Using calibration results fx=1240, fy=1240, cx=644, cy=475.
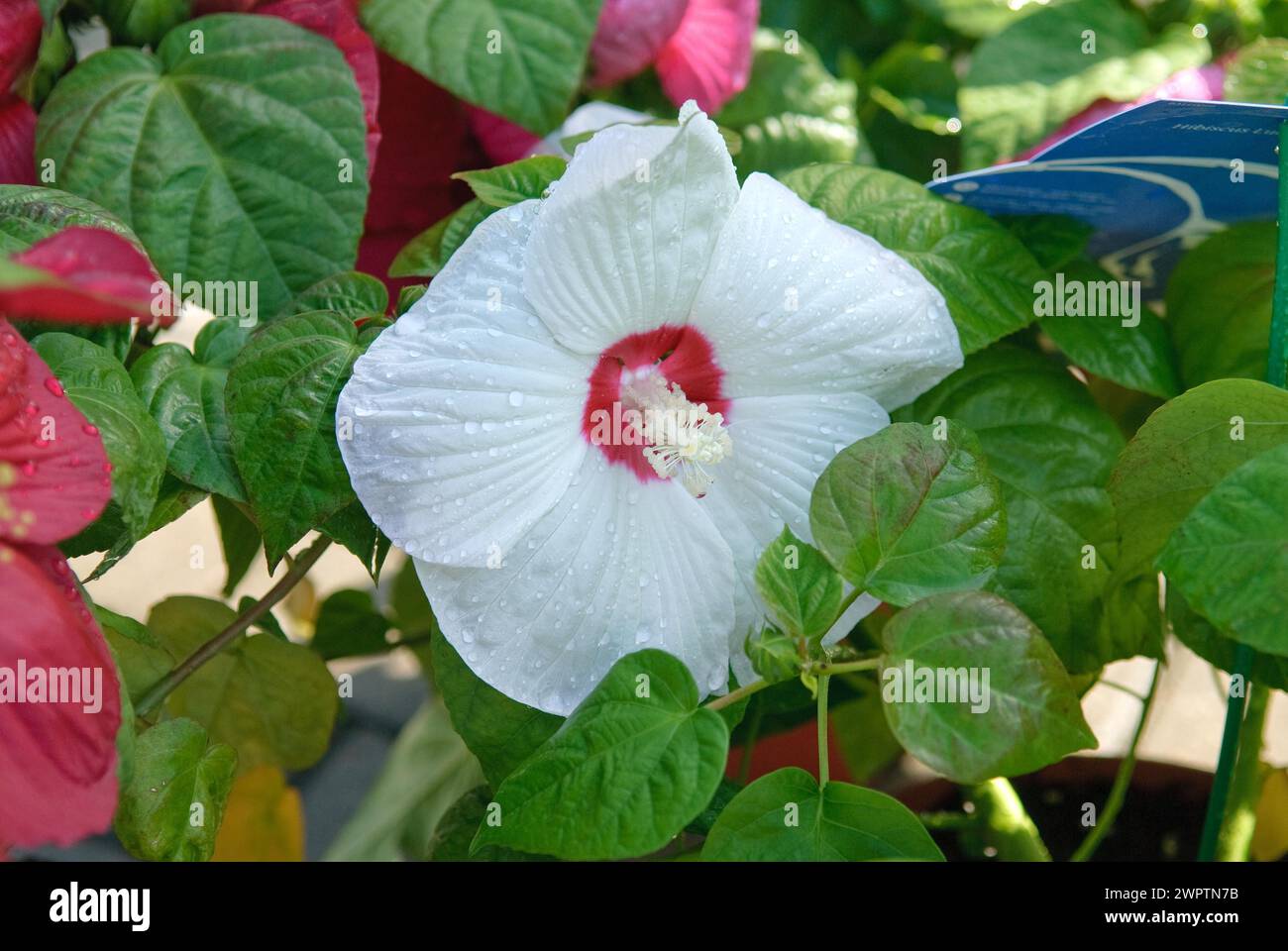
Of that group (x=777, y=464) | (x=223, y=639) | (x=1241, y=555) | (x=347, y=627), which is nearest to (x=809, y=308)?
(x=777, y=464)

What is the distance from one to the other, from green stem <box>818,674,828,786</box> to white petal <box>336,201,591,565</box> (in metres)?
0.12

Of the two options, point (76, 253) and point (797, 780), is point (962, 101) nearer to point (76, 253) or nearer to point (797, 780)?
point (797, 780)

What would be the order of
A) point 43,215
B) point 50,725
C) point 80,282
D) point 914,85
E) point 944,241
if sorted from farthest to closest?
point 914,85 → point 944,241 → point 43,215 → point 50,725 → point 80,282

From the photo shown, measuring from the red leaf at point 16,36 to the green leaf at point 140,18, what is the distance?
5cm

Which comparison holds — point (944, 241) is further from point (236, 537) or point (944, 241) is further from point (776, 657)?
point (236, 537)

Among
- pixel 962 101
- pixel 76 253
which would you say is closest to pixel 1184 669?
pixel 962 101

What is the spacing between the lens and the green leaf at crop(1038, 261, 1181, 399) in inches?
22.9

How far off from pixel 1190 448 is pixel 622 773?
0.24 meters

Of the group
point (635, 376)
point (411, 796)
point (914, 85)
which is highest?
point (914, 85)

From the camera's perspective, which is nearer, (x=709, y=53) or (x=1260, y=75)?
(x=1260, y=75)

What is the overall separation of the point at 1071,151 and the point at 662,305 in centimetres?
20

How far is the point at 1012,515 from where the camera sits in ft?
1.77

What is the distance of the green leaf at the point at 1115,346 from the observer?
1.90ft

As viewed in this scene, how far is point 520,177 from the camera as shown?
19.4 inches
